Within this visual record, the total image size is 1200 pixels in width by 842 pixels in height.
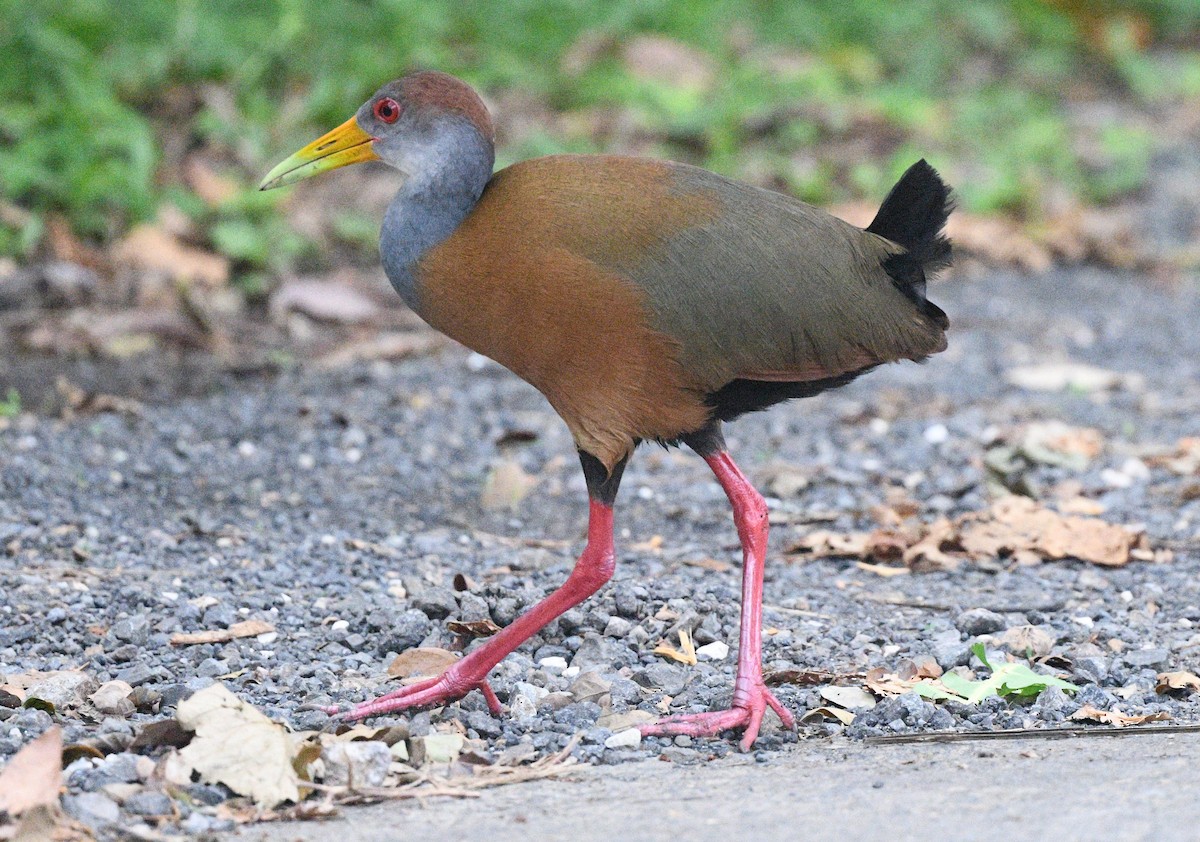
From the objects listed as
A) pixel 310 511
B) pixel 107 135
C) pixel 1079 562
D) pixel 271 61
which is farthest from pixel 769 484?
pixel 271 61

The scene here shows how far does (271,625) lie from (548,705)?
868 mm

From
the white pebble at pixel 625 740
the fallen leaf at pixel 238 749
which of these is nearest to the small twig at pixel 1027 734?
the white pebble at pixel 625 740

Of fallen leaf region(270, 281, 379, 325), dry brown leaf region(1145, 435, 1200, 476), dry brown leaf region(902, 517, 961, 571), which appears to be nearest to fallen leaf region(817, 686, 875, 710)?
dry brown leaf region(902, 517, 961, 571)

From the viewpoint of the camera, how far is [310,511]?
5.50 m

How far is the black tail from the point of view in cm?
425

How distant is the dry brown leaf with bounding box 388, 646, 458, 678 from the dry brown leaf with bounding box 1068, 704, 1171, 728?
152 centimetres

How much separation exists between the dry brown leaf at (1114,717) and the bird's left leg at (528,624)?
1166 mm

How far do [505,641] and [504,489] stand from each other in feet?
5.97

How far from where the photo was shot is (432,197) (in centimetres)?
416

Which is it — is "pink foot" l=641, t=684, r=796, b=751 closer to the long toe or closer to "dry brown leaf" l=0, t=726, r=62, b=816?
the long toe

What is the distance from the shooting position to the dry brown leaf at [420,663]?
13.6 ft

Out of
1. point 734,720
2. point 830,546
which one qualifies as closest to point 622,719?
point 734,720

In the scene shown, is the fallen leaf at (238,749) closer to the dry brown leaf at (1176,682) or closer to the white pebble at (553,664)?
the white pebble at (553,664)

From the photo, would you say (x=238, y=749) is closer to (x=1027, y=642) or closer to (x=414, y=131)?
(x=414, y=131)
